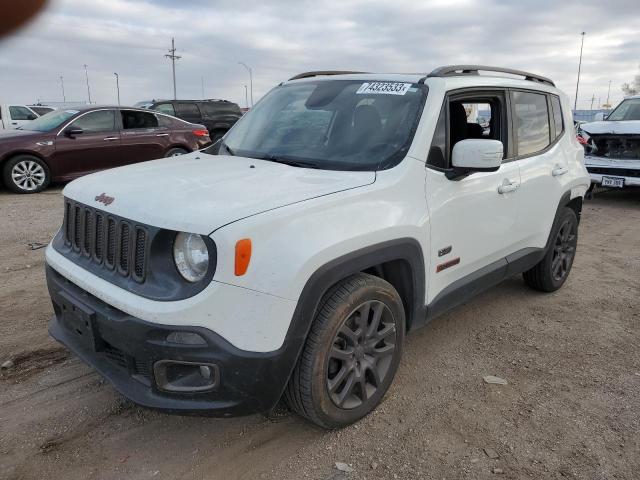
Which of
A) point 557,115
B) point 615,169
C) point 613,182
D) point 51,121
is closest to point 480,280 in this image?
point 557,115

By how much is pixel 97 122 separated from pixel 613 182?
9.17m

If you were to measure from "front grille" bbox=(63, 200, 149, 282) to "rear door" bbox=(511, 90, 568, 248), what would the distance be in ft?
8.85

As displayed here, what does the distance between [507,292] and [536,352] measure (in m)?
1.23

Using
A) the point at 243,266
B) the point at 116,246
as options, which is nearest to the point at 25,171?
the point at 116,246

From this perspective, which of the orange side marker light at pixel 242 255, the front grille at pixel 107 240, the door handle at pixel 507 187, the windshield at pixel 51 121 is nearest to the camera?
the orange side marker light at pixel 242 255

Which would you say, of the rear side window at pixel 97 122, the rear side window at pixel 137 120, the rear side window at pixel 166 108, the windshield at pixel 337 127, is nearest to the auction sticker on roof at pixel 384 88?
the windshield at pixel 337 127

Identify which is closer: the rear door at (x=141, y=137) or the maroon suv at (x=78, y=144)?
the maroon suv at (x=78, y=144)

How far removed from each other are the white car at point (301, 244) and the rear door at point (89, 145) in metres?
6.59

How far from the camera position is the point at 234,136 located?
3.97 meters

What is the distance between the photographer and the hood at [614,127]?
30.0 feet

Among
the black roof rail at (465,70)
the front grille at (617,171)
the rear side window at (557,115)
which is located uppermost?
the black roof rail at (465,70)

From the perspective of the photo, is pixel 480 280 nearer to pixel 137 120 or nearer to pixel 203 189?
pixel 203 189

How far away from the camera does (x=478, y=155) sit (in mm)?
3043

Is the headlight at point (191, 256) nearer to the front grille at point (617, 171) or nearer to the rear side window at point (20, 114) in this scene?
the front grille at point (617, 171)
